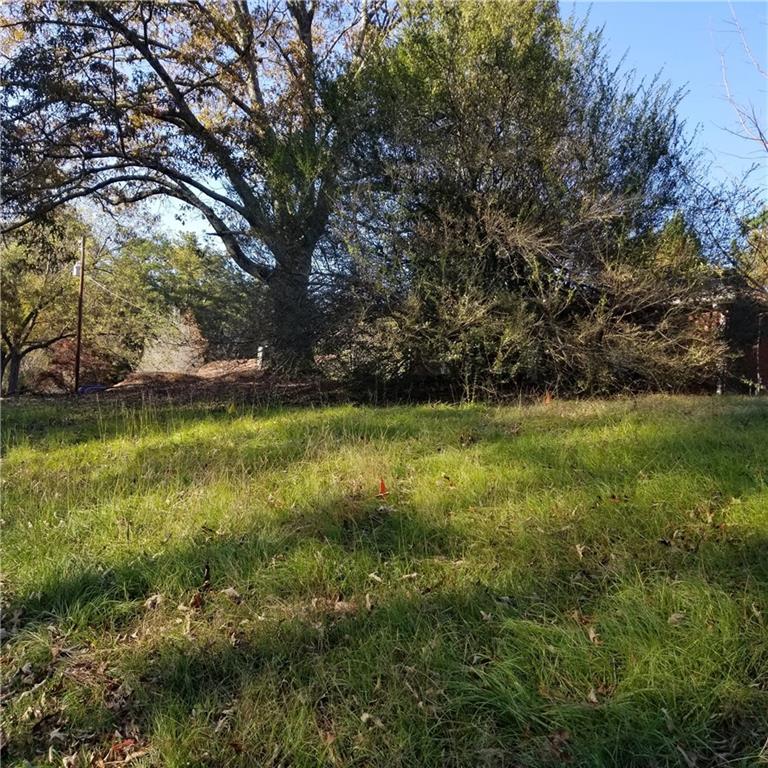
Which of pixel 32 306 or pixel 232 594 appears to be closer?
pixel 232 594

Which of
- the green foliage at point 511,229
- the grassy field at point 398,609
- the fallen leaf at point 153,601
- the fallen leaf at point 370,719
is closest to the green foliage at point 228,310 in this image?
the green foliage at point 511,229

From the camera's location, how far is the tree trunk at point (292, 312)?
8.89 meters

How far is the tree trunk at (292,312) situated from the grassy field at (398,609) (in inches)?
184

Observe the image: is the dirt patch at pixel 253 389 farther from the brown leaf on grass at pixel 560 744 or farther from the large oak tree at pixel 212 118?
the brown leaf on grass at pixel 560 744

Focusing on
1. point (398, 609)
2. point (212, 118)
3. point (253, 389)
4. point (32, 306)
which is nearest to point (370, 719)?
point (398, 609)

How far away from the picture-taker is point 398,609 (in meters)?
2.38

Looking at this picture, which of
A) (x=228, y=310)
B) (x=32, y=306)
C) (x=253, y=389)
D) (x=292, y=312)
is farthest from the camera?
(x=32, y=306)

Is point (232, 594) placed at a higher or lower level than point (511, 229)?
lower

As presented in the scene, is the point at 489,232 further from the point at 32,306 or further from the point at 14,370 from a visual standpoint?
the point at 14,370

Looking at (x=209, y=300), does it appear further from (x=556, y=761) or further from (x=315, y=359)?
(x=556, y=761)

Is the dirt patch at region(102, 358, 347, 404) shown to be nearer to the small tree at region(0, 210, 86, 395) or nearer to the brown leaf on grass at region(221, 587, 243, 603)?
the brown leaf on grass at region(221, 587, 243, 603)

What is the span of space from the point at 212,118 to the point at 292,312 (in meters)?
6.81

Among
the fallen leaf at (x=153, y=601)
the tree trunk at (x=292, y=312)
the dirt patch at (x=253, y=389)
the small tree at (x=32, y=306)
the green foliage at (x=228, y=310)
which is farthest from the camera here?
the small tree at (x=32, y=306)

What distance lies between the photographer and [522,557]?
2736mm
